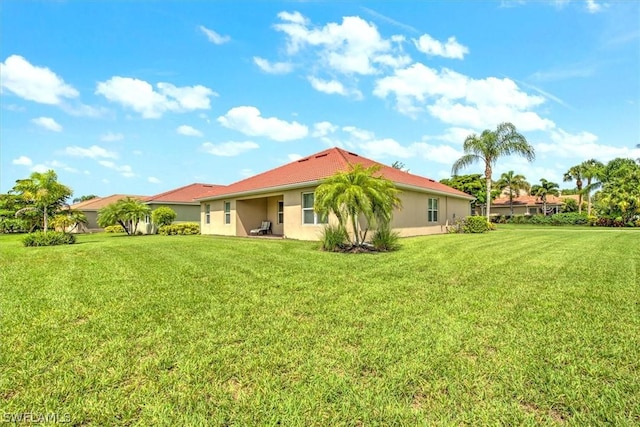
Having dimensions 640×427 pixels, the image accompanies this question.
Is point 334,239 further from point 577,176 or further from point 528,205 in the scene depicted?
point 528,205

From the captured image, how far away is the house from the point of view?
169 feet

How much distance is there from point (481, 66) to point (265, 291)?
628 inches

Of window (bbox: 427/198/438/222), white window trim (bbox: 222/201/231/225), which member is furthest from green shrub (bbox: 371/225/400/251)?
white window trim (bbox: 222/201/231/225)

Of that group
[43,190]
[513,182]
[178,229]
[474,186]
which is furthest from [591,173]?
[43,190]

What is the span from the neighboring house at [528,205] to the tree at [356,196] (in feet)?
159

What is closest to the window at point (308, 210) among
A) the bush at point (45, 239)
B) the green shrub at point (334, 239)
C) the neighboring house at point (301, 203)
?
the neighboring house at point (301, 203)

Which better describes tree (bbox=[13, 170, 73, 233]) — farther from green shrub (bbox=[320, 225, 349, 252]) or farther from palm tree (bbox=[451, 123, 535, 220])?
palm tree (bbox=[451, 123, 535, 220])

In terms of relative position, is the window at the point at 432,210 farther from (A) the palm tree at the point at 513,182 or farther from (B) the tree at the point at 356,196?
(A) the palm tree at the point at 513,182

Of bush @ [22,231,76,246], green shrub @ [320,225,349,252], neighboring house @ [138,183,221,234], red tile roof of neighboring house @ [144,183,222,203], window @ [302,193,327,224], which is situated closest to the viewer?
green shrub @ [320,225,349,252]

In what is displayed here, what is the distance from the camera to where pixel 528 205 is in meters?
52.3

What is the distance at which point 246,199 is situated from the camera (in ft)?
68.0

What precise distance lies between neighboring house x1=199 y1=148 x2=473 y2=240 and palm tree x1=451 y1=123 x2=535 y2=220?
6059 mm

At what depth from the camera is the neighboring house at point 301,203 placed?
650 inches

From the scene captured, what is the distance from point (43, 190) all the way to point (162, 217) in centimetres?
1026
